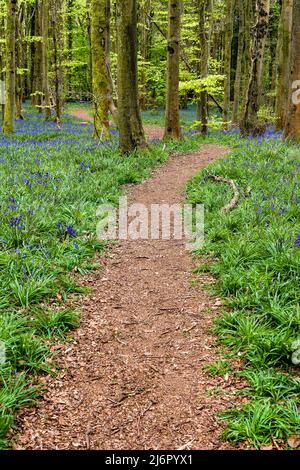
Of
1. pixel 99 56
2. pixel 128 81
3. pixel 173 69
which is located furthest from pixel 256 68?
pixel 99 56

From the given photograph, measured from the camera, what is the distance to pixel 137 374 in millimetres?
4258

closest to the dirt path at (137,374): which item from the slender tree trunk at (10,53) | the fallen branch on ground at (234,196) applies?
the fallen branch on ground at (234,196)

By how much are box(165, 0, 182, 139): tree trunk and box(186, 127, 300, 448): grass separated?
7816 mm

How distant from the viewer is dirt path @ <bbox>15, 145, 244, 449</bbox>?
11.5ft

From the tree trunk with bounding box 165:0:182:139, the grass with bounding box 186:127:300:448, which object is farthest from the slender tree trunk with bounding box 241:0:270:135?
the grass with bounding box 186:127:300:448

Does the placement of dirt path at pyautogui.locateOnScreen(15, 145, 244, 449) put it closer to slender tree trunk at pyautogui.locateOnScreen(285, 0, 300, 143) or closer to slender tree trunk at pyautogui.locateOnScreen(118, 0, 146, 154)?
slender tree trunk at pyautogui.locateOnScreen(118, 0, 146, 154)

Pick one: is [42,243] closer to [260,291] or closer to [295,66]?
[260,291]

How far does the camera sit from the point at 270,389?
12.2ft

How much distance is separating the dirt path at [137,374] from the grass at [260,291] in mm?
240

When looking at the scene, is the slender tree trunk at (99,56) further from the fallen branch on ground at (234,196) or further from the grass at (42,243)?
the fallen branch on ground at (234,196)

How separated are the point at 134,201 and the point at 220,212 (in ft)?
7.78

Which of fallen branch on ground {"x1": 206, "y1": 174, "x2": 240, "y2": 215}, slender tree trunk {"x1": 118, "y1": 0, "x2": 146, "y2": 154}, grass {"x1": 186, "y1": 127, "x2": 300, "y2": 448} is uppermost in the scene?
slender tree trunk {"x1": 118, "y1": 0, "x2": 146, "y2": 154}

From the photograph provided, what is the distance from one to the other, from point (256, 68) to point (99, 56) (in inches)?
231

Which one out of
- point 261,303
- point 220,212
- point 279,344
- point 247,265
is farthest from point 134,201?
point 279,344
